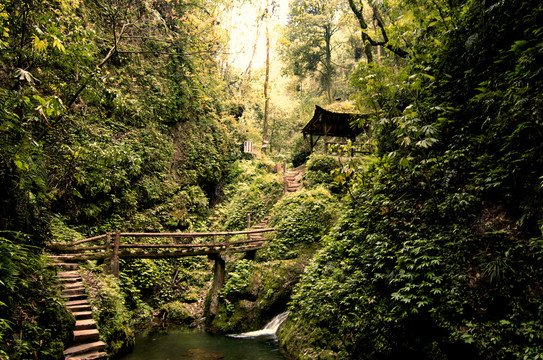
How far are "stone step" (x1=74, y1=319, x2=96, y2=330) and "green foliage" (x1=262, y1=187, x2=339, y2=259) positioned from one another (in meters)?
6.45

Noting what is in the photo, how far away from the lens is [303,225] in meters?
11.7

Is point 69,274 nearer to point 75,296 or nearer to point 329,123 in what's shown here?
point 75,296

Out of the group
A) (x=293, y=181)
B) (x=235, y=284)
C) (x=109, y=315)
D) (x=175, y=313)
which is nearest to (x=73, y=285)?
(x=109, y=315)

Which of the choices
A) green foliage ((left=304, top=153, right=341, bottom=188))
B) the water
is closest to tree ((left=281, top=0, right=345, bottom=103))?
green foliage ((left=304, top=153, right=341, bottom=188))

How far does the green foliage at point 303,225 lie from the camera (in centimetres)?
1118

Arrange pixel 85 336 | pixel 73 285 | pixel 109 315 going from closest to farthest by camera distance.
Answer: pixel 85 336 → pixel 73 285 → pixel 109 315

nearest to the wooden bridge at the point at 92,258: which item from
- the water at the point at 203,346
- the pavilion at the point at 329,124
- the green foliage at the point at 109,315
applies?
the green foliage at the point at 109,315

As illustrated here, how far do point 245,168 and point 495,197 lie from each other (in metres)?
16.9

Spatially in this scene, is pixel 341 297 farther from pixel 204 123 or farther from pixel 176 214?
pixel 204 123

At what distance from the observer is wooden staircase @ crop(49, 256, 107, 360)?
18.6 ft

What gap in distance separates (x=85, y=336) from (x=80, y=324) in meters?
0.31

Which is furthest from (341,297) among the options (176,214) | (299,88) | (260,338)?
(299,88)

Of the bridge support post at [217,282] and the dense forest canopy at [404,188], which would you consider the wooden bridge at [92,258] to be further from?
the dense forest canopy at [404,188]

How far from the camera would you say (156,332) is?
10070 mm
